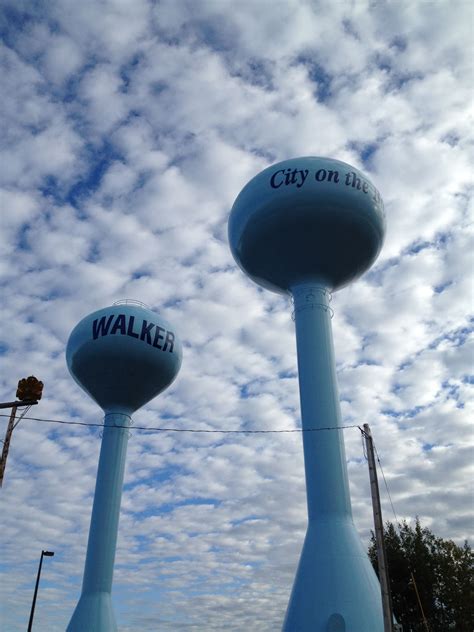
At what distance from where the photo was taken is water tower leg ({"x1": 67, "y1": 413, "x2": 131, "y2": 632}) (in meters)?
16.9

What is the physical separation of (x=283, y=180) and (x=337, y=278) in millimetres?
3451

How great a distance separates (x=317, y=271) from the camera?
16.5 metres

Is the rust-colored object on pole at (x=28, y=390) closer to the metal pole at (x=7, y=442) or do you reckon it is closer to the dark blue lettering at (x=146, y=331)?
the metal pole at (x=7, y=442)

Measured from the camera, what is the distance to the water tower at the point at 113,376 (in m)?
18.3

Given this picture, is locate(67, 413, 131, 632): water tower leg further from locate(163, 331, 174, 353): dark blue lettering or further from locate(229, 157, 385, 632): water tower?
locate(229, 157, 385, 632): water tower

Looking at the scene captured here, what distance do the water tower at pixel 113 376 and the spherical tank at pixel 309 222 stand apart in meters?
5.30

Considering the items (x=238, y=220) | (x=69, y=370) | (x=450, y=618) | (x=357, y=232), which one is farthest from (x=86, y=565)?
(x=450, y=618)

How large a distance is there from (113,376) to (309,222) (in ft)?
Answer: 30.0

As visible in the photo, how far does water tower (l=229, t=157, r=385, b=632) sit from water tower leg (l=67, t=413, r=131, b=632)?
7578mm

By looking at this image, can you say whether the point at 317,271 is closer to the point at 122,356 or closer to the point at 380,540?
the point at 122,356

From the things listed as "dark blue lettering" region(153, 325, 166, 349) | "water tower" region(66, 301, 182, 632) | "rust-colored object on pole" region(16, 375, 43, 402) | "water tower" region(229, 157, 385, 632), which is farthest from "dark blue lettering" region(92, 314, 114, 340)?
"rust-colored object on pole" region(16, 375, 43, 402)

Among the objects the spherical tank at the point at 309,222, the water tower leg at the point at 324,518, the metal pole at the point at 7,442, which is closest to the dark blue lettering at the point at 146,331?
the spherical tank at the point at 309,222

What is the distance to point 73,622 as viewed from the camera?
663 inches

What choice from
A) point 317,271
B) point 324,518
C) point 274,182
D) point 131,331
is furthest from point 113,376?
point 324,518
